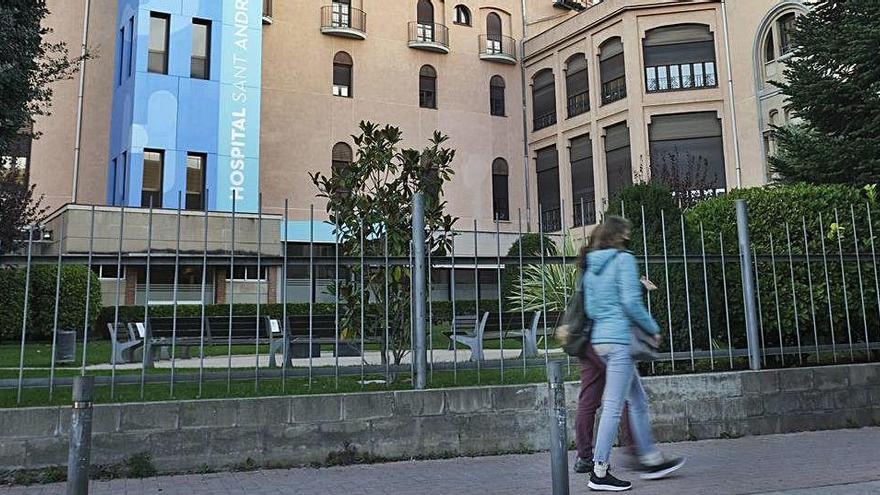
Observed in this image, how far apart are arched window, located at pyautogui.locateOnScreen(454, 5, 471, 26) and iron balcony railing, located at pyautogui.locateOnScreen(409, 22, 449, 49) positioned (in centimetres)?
123

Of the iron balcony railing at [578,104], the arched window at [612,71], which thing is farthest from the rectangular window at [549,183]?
the arched window at [612,71]

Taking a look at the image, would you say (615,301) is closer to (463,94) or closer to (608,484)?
(608,484)

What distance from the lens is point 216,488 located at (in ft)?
16.3

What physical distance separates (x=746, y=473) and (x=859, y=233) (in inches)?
185

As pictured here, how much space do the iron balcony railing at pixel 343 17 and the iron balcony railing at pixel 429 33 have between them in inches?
98.8

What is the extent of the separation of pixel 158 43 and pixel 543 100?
18600mm

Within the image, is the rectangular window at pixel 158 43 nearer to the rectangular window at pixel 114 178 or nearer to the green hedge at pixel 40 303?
the rectangular window at pixel 114 178

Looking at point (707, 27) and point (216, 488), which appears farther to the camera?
point (707, 27)

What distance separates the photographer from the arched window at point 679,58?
28734mm

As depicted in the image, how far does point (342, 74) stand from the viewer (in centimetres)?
3078

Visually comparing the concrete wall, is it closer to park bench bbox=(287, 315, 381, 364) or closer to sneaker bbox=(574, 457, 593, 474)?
sneaker bbox=(574, 457, 593, 474)

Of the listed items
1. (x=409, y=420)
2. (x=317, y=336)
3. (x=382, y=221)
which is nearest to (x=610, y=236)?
(x=409, y=420)

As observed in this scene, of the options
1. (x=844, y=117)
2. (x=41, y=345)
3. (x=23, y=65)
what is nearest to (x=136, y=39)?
(x=41, y=345)

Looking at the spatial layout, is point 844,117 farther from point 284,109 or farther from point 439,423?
point 284,109
